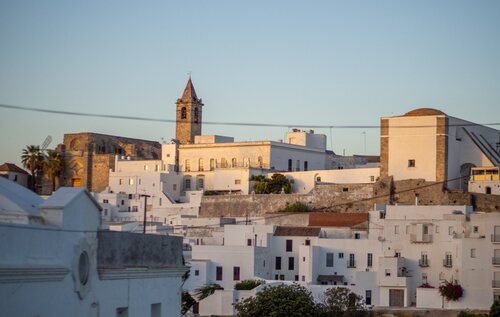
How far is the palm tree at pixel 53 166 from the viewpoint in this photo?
8900 centimetres

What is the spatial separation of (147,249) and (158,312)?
120 cm

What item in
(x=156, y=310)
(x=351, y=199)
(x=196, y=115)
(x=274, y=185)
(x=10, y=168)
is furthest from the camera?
(x=196, y=115)

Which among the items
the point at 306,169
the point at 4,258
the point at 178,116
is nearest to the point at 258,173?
the point at 306,169

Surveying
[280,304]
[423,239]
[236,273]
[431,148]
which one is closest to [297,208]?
[431,148]

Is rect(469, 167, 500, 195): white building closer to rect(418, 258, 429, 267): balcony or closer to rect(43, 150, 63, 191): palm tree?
rect(418, 258, 429, 267): balcony

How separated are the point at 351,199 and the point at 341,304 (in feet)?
83.1

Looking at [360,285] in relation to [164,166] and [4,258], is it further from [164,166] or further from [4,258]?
[4,258]

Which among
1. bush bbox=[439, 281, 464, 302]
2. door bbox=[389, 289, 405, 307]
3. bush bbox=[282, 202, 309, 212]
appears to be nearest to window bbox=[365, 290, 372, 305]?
door bbox=[389, 289, 405, 307]

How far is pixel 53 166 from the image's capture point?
89125 mm

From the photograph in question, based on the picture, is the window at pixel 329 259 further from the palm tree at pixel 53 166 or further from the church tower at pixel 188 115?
the church tower at pixel 188 115

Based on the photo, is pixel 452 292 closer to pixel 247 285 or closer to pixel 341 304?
pixel 341 304

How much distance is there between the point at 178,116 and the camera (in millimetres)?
98938

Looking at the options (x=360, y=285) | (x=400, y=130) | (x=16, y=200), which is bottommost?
(x=360, y=285)

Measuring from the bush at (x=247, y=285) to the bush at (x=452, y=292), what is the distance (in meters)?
8.33
